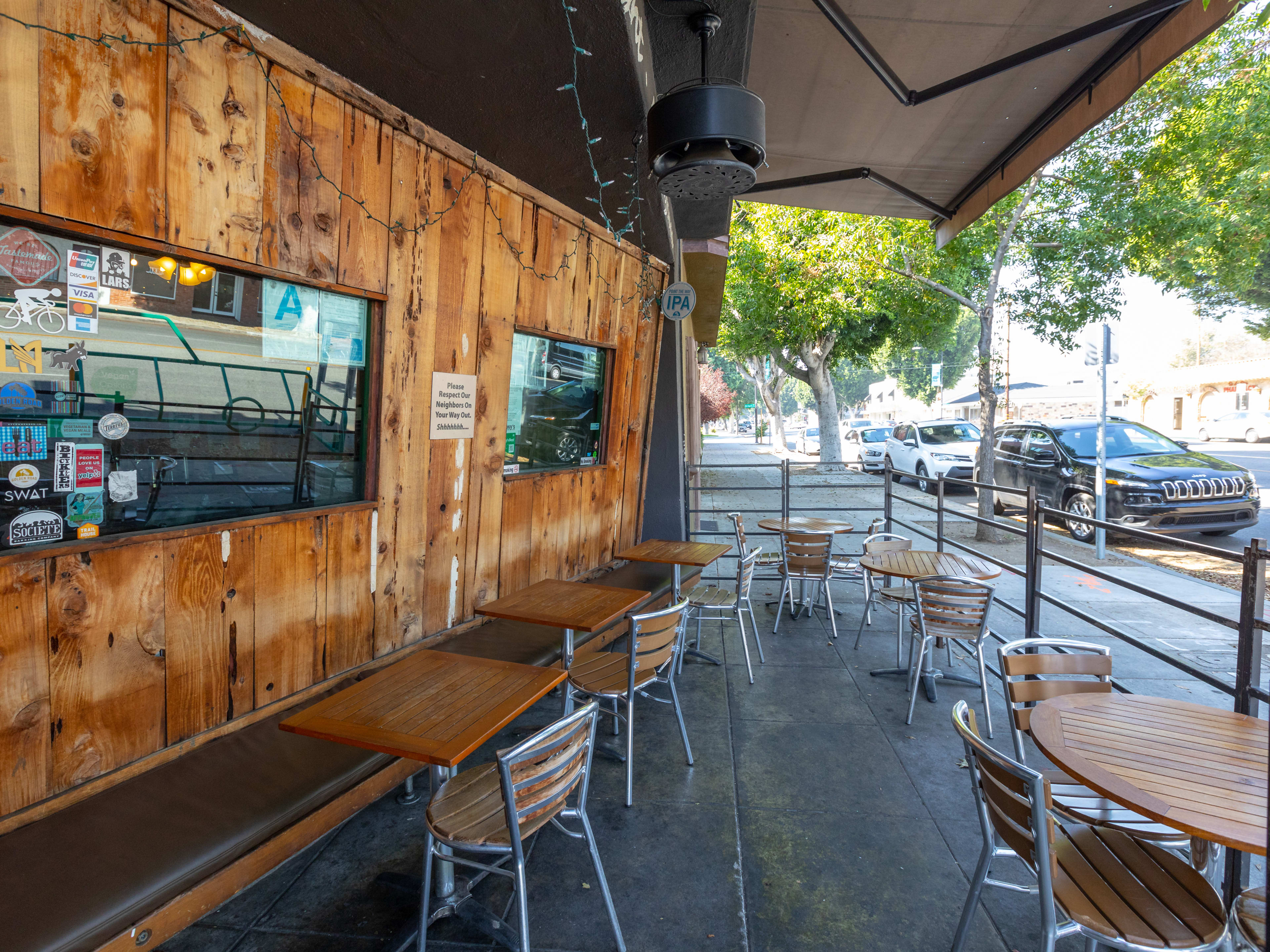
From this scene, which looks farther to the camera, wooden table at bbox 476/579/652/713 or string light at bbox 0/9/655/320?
wooden table at bbox 476/579/652/713

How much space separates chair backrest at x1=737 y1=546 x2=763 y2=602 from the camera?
14.1 feet

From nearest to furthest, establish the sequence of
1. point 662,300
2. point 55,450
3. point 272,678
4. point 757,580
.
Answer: point 55,450 < point 272,678 < point 662,300 < point 757,580

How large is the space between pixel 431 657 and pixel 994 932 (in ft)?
7.14

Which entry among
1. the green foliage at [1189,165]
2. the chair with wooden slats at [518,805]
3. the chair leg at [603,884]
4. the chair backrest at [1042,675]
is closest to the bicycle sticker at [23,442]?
the chair with wooden slats at [518,805]

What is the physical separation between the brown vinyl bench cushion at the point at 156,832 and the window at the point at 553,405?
81.6 inches

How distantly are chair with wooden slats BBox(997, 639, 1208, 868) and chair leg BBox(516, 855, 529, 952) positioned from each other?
1640 millimetres

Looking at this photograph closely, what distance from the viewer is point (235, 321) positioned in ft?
7.84

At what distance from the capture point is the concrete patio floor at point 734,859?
2100 mm

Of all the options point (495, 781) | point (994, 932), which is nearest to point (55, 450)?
point (495, 781)

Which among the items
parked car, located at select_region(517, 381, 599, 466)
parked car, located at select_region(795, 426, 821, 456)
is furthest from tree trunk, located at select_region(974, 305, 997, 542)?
parked car, located at select_region(795, 426, 821, 456)

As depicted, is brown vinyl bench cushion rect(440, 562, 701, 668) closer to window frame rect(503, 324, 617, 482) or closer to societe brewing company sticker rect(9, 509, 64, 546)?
window frame rect(503, 324, 617, 482)

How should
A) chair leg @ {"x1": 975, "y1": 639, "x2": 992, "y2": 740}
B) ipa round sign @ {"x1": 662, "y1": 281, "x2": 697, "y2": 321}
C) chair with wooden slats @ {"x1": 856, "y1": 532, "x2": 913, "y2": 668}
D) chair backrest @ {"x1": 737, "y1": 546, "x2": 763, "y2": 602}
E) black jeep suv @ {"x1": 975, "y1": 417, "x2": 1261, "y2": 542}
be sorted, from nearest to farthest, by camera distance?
1. chair leg @ {"x1": 975, "y1": 639, "x2": 992, "y2": 740}
2. chair backrest @ {"x1": 737, "y1": 546, "x2": 763, "y2": 602}
3. chair with wooden slats @ {"x1": 856, "y1": 532, "x2": 913, "y2": 668}
4. ipa round sign @ {"x1": 662, "y1": 281, "x2": 697, "y2": 321}
5. black jeep suv @ {"x1": 975, "y1": 417, "x2": 1261, "y2": 542}

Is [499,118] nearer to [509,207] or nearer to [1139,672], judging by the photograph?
[509,207]

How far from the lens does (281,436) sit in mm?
2633
